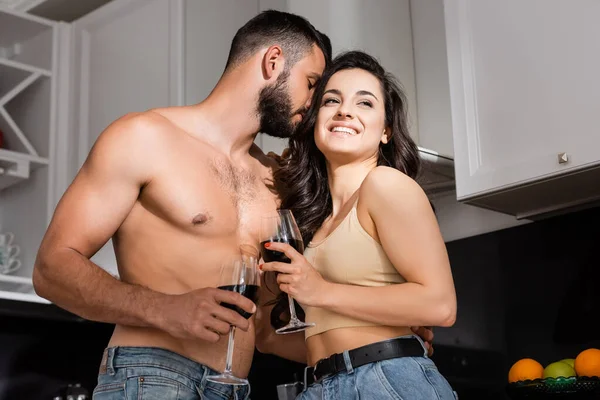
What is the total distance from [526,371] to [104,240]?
3.92ft

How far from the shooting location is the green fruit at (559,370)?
89.3 inches

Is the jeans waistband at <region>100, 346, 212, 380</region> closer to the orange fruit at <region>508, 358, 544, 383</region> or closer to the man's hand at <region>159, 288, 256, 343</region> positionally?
the man's hand at <region>159, 288, 256, 343</region>

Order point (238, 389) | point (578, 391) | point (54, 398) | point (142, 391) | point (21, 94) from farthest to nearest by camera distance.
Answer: point (21, 94) < point (54, 398) < point (578, 391) < point (238, 389) < point (142, 391)

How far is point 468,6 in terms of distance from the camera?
2.51 m

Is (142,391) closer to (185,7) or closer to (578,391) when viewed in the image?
(578,391)

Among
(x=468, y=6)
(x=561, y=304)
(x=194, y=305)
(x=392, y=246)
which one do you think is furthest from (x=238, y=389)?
(x=468, y=6)

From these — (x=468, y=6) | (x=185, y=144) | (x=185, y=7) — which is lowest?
(x=185, y=144)

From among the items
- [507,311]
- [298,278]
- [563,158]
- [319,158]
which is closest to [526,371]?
[507,311]

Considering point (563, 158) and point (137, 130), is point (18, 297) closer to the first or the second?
point (137, 130)

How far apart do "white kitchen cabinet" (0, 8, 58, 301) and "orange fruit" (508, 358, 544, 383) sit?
77.4 inches

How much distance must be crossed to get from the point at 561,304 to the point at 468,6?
0.91 m

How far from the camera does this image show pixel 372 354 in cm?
161

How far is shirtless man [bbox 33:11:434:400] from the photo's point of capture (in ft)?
5.74

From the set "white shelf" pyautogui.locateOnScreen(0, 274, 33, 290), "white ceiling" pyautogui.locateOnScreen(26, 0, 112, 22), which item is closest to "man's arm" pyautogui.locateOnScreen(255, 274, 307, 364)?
"white shelf" pyautogui.locateOnScreen(0, 274, 33, 290)
